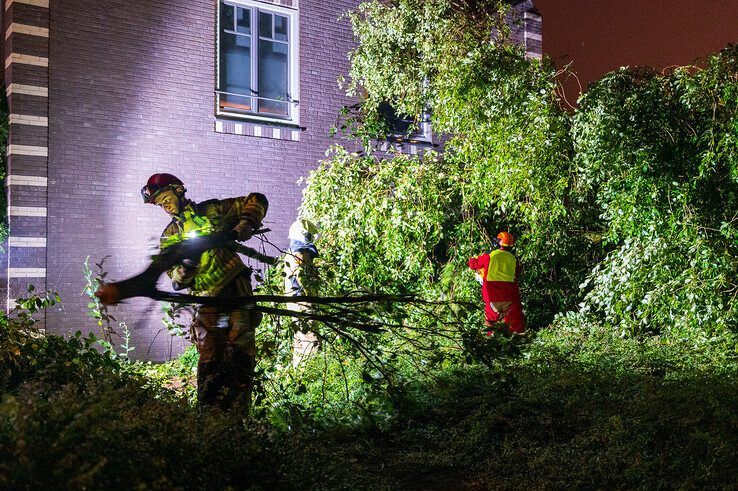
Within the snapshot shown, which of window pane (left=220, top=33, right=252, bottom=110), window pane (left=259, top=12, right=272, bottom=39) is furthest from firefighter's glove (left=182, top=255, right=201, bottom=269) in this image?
window pane (left=259, top=12, right=272, bottom=39)

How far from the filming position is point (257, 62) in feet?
36.3

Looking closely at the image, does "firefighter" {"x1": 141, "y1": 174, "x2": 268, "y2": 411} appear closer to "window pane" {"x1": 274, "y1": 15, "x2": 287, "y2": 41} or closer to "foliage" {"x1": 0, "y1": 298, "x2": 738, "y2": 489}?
"foliage" {"x1": 0, "y1": 298, "x2": 738, "y2": 489}

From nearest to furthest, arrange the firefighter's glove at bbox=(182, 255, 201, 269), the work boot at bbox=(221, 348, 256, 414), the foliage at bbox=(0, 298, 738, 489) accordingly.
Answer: the foliage at bbox=(0, 298, 738, 489) → the firefighter's glove at bbox=(182, 255, 201, 269) → the work boot at bbox=(221, 348, 256, 414)

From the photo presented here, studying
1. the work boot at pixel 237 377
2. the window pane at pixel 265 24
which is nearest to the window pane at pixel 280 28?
the window pane at pixel 265 24

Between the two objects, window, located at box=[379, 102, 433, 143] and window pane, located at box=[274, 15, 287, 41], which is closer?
window pane, located at box=[274, 15, 287, 41]

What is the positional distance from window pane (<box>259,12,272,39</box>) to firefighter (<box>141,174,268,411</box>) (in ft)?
20.9

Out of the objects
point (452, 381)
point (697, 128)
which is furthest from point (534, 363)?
point (697, 128)

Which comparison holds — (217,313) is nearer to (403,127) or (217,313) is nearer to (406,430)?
(406,430)

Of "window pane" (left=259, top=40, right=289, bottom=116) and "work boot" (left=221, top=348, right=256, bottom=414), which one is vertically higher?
"window pane" (left=259, top=40, right=289, bottom=116)

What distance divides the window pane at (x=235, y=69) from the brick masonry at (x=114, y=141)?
0.31 metres

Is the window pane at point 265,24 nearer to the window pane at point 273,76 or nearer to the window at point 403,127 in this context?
the window pane at point 273,76

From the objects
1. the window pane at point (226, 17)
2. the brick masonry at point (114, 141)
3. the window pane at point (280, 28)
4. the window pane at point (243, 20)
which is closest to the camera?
the brick masonry at point (114, 141)

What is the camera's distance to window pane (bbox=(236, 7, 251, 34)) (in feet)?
35.9

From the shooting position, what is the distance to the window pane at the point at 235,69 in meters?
10.8
